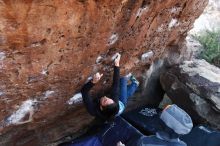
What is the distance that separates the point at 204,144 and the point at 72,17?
2.58 meters

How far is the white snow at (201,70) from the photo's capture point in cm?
526

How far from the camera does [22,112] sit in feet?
12.4

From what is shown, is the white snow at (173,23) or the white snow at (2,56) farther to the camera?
the white snow at (173,23)

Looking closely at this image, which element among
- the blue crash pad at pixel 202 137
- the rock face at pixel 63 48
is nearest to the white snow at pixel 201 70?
the rock face at pixel 63 48

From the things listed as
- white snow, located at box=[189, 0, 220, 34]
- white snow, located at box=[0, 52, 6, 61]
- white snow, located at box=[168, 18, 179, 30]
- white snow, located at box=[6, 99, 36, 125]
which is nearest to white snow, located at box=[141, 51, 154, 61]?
white snow, located at box=[168, 18, 179, 30]

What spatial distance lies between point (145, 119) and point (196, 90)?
76 cm

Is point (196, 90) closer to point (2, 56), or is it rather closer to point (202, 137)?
point (202, 137)

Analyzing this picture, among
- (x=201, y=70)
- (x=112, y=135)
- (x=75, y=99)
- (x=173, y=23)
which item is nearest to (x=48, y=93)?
(x=75, y=99)

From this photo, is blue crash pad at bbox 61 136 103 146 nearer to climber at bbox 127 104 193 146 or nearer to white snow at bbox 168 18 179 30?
climber at bbox 127 104 193 146

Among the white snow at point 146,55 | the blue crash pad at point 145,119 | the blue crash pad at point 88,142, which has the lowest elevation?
the blue crash pad at point 145,119

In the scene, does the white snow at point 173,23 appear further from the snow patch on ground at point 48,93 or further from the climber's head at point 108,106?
the snow patch on ground at point 48,93

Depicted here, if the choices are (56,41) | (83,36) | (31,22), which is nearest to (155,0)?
(83,36)

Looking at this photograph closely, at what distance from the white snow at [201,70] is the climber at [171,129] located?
129 cm

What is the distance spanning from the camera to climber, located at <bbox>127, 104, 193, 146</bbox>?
3949mm
